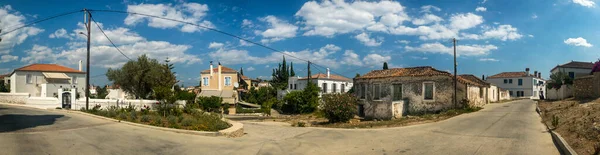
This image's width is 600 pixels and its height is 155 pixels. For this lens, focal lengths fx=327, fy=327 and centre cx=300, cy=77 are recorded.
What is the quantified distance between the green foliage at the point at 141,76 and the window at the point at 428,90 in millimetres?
27187

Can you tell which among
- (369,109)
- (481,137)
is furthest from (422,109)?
(481,137)

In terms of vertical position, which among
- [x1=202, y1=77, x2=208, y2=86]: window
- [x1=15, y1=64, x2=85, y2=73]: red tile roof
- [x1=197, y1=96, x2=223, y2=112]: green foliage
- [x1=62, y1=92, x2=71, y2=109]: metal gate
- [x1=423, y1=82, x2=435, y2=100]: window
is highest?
[x1=15, y1=64, x2=85, y2=73]: red tile roof

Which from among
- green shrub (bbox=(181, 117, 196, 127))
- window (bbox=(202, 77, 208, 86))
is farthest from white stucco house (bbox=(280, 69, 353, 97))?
green shrub (bbox=(181, 117, 196, 127))

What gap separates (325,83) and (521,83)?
46582 mm

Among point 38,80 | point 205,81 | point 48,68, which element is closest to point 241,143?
point 38,80

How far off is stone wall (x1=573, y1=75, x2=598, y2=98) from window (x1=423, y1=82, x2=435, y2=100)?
38.1 ft

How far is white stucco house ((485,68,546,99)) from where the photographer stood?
236 ft

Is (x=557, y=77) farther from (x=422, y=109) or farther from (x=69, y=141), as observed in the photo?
(x=69, y=141)

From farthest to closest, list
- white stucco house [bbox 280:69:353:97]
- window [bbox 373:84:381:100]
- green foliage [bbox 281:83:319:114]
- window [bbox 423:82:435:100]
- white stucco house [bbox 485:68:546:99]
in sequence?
white stucco house [bbox 485:68:546:99], white stucco house [bbox 280:69:353:97], green foliage [bbox 281:83:319:114], window [bbox 373:84:381:100], window [bbox 423:82:435:100]

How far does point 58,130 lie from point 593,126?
1927cm

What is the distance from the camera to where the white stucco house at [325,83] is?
199 ft

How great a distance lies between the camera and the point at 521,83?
73500mm

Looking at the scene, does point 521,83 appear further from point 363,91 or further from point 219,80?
point 219,80

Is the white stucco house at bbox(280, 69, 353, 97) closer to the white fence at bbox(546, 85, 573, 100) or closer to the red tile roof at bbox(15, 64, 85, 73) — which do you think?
the white fence at bbox(546, 85, 573, 100)
